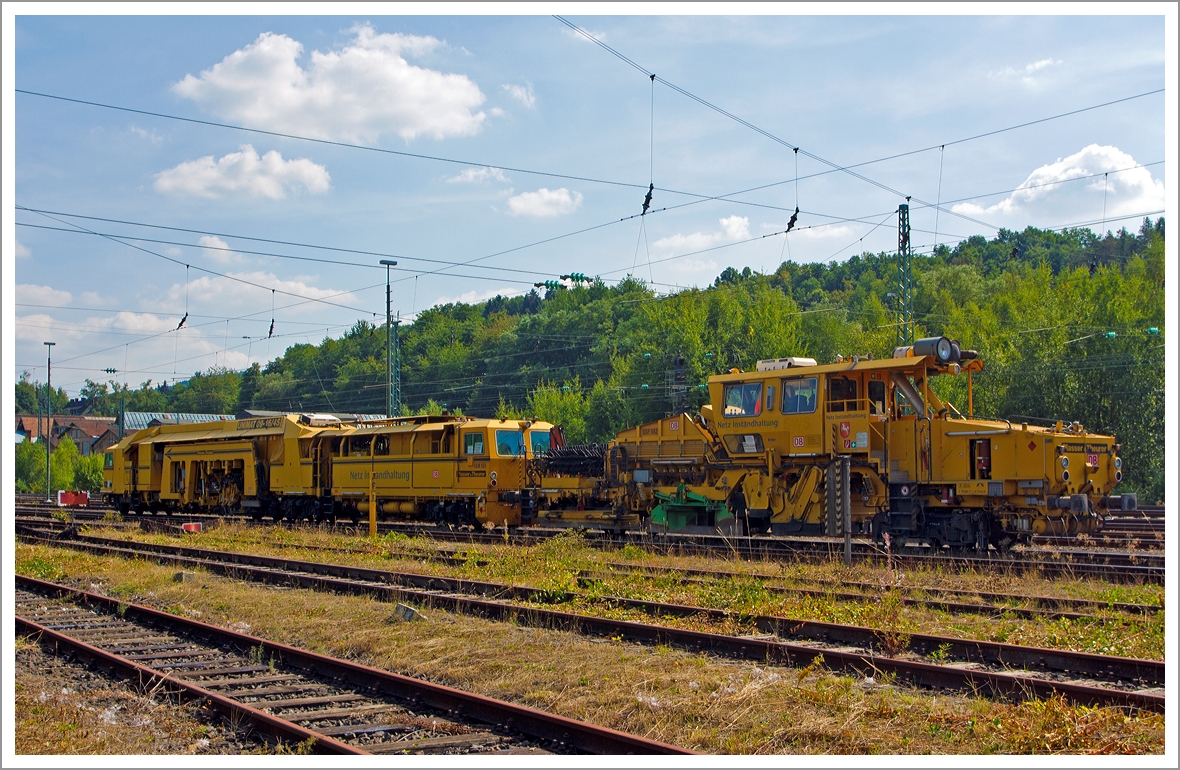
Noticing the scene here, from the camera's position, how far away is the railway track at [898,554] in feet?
46.2

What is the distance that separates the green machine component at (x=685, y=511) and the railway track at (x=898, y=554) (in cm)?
27

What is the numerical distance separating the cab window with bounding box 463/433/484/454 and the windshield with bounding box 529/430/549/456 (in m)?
1.36

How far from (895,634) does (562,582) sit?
530 centimetres

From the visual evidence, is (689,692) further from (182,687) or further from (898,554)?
(898,554)

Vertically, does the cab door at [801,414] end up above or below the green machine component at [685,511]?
above

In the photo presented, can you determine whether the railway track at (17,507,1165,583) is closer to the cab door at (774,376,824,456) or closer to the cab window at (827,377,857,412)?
the cab door at (774,376,824,456)

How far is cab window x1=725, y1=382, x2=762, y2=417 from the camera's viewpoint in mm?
18125

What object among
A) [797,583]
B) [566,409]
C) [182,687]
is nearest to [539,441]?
[797,583]

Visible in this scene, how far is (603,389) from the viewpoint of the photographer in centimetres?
5638

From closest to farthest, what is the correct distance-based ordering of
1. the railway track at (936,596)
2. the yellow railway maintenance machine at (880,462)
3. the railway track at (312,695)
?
the railway track at (312,695)
the railway track at (936,596)
the yellow railway maintenance machine at (880,462)

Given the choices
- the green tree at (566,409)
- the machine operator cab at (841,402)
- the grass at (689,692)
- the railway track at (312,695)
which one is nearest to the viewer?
the grass at (689,692)

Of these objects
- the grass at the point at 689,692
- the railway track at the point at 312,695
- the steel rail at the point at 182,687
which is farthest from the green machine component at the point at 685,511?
the steel rail at the point at 182,687

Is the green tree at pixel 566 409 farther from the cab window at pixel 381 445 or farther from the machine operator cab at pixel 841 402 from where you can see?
the machine operator cab at pixel 841 402

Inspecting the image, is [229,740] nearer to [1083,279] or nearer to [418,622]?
[418,622]
